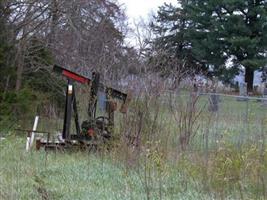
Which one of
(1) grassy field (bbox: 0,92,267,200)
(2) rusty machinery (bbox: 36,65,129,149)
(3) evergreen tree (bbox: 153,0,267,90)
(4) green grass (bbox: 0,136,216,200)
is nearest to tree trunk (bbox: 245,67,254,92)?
(3) evergreen tree (bbox: 153,0,267,90)

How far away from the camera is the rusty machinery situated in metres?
11.8

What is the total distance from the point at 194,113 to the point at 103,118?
2.68 m

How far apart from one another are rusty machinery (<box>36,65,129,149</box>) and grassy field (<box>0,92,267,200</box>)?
13.9 inches

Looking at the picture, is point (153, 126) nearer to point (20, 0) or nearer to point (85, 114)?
point (85, 114)

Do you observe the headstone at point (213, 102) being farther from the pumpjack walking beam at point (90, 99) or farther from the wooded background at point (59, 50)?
the pumpjack walking beam at point (90, 99)

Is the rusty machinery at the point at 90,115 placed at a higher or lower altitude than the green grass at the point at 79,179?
higher

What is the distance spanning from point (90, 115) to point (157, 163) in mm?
5435

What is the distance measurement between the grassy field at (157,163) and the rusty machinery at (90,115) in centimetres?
35

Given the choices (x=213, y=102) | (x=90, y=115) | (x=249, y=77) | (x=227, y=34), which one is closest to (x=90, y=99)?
(x=90, y=115)

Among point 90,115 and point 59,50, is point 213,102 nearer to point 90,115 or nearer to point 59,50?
point 90,115

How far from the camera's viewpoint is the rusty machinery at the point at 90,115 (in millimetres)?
11820

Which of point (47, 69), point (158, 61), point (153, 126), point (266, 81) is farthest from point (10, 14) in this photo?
point (266, 81)

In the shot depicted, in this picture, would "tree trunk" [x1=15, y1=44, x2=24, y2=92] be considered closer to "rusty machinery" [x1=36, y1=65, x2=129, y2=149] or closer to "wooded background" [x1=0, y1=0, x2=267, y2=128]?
"wooded background" [x1=0, y1=0, x2=267, y2=128]

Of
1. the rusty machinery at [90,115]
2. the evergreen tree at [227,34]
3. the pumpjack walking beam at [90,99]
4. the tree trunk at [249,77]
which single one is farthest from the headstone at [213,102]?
the tree trunk at [249,77]
